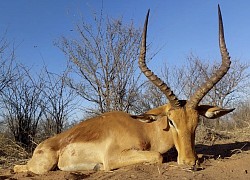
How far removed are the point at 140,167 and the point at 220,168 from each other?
1.37 m

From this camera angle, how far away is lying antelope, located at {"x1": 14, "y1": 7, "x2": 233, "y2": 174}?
20.2 ft

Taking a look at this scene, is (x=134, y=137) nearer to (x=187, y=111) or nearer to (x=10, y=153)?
(x=187, y=111)

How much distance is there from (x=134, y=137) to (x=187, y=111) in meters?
1.24

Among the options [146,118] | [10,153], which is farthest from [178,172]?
[10,153]

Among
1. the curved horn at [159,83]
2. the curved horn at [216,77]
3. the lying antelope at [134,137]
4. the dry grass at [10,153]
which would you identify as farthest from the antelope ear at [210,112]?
the dry grass at [10,153]

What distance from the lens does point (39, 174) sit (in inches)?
281

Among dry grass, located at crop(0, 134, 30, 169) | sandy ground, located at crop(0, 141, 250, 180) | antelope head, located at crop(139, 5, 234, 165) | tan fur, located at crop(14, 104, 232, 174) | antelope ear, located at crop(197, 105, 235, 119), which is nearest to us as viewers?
sandy ground, located at crop(0, 141, 250, 180)

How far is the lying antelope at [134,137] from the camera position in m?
6.15

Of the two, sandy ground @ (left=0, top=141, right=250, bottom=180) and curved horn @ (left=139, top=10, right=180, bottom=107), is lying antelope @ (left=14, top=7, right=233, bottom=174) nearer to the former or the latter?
curved horn @ (left=139, top=10, right=180, bottom=107)

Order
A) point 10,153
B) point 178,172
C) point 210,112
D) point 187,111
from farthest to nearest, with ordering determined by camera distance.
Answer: point 10,153 → point 210,112 → point 187,111 → point 178,172

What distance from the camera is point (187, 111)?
616 centimetres

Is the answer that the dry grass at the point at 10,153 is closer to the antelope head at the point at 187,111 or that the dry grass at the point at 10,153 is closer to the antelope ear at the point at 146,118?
the antelope ear at the point at 146,118

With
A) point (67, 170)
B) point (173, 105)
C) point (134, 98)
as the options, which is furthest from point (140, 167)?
point (134, 98)

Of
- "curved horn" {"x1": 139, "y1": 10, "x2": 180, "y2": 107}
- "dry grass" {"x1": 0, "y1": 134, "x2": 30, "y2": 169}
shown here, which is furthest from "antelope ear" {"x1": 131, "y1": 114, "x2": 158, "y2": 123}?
"dry grass" {"x1": 0, "y1": 134, "x2": 30, "y2": 169}
